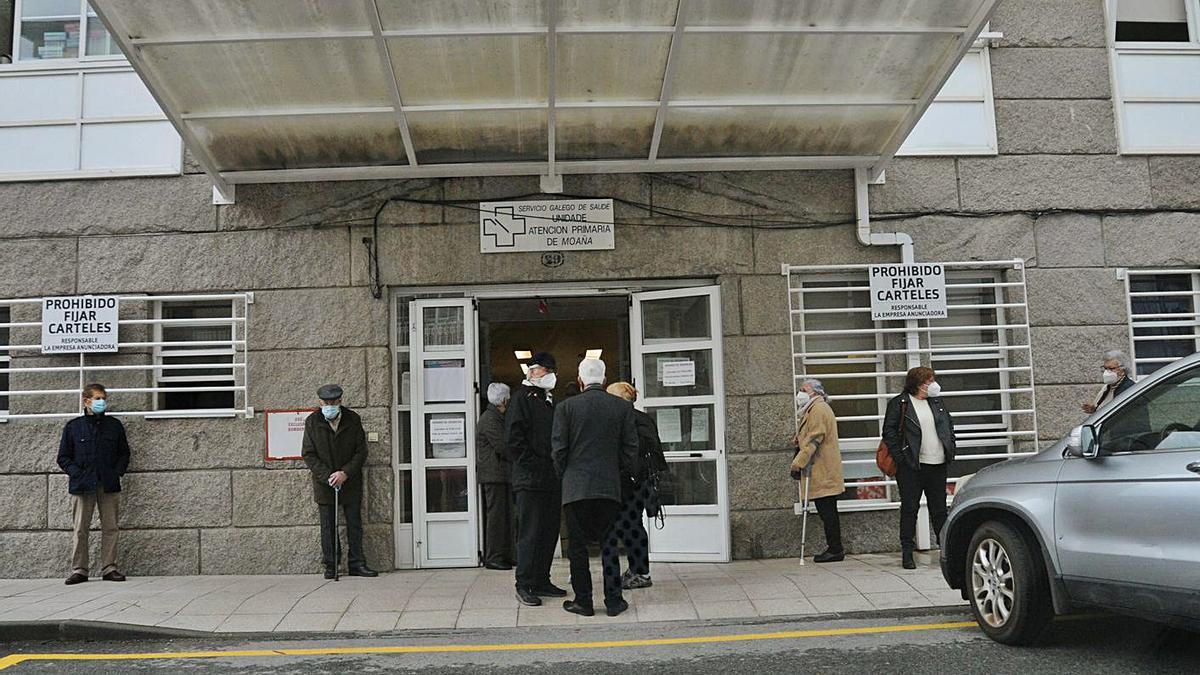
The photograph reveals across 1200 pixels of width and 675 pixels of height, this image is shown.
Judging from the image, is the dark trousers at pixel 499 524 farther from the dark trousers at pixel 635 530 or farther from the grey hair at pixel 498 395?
the dark trousers at pixel 635 530

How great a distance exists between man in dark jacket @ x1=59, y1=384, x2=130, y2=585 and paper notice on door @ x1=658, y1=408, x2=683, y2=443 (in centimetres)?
507

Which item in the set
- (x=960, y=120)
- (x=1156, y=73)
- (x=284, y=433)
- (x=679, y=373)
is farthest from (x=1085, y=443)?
(x=284, y=433)

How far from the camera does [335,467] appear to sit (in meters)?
8.73

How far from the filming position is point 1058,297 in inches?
379

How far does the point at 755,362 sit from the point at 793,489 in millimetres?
1274

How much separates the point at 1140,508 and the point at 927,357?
463 centimetres

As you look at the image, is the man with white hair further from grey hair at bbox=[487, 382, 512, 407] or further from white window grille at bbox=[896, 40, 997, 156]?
white window grille at bbox=[896, 40, 997, 156]

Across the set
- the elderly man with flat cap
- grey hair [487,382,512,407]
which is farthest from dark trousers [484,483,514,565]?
the elderly man with flat cap

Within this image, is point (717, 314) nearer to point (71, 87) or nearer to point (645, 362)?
point (645, 362)

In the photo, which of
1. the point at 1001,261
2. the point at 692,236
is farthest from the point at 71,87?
the point at 1001,261

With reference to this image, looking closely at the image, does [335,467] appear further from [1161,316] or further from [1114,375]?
[1161,316]

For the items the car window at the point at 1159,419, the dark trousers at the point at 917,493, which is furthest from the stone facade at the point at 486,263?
the car window at the point at 1159,419

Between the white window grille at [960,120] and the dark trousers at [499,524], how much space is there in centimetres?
531

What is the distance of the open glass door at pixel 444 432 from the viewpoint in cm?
930
